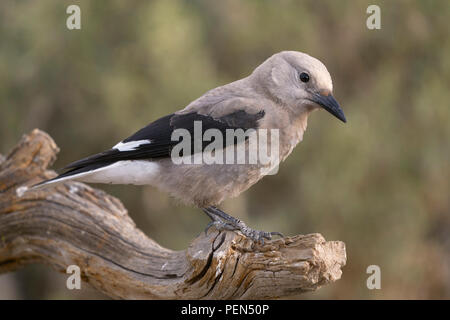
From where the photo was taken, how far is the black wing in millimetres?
3283

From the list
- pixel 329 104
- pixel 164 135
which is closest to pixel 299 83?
pixel 329 104

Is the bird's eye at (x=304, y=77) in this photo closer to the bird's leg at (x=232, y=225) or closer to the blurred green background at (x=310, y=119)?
Result: the bird's leg at (x=232, y=225)

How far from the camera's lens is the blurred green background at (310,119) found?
5695mm

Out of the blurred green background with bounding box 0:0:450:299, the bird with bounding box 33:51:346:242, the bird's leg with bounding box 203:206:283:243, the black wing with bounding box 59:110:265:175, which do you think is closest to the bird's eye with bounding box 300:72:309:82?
the bird with bounding box 33:51:346:242

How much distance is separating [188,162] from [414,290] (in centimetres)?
396

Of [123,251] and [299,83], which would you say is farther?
[123,251]

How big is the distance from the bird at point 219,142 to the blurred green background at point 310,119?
2.21m

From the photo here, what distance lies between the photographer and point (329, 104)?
3.28 metres

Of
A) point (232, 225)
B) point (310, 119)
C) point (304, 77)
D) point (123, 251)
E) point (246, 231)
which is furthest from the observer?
point (310, 119)

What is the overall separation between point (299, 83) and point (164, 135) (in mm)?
780

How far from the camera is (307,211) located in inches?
237

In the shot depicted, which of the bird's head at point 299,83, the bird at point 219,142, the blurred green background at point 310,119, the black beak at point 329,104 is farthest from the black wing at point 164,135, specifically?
the blurred green background at point 310,119

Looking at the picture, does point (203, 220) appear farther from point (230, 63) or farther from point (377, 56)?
point (377, 56)

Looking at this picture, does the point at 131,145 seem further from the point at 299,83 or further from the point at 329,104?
the point at 329,104
